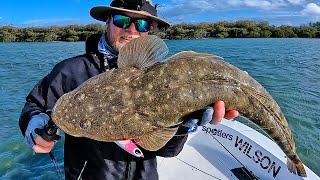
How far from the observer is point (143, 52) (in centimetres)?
225

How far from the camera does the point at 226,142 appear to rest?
7258 millimetres

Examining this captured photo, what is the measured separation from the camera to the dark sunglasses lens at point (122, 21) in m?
3.25

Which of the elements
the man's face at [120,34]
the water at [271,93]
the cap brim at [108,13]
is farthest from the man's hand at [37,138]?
the water at [271,93]

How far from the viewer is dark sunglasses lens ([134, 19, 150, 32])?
3.28 metres

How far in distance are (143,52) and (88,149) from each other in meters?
1.47

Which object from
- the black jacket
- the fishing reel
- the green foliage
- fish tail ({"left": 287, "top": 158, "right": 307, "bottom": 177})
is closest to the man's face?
the black jacket

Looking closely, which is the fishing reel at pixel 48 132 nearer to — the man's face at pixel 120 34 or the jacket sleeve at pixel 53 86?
the jacket sleeve at pixel 53 86

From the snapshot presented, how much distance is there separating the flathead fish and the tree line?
192ft

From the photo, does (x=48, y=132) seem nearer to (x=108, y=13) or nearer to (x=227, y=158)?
(x=108, y=13)

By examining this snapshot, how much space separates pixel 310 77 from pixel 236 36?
48175 mm

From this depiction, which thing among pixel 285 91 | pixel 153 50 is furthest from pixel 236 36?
pixel 153 50

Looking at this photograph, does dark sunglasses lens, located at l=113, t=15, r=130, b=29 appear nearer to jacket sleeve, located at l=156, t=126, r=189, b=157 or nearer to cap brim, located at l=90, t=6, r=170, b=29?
cap brim, located at l=90, t=6, r=170, b=29

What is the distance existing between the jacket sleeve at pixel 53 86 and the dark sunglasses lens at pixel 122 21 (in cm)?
51

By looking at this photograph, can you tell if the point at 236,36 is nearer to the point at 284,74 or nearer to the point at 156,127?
the point at 284,74
